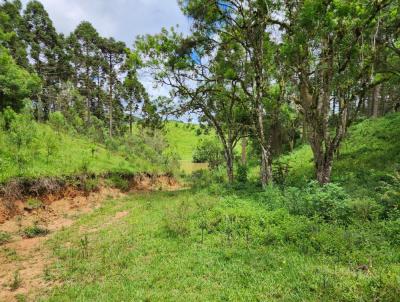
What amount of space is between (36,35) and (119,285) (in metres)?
39.3

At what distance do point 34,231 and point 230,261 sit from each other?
7.82 meters

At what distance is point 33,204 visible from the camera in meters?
12.6

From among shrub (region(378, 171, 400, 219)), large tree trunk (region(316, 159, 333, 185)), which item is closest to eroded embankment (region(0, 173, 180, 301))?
shrub (region(378, 171, 400, 219))

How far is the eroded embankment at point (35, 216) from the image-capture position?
712 centimetres

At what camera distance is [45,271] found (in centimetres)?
745

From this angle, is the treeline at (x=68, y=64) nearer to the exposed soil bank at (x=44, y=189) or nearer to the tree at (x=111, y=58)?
the tree at (x=111, y=58)

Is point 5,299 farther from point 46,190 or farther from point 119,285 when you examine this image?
point 46,190

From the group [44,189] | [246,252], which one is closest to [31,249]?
[44,189]

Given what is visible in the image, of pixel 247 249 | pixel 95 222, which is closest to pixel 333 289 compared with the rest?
pixel 247 249

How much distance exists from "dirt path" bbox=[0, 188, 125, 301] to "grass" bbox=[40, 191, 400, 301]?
468 millimetres

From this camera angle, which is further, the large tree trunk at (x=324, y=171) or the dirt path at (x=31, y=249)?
the large tree trunk at (x=324, y=171)

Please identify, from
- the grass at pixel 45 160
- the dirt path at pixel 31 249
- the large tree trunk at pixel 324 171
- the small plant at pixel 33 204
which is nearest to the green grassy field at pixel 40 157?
the grass at pixel 45 160

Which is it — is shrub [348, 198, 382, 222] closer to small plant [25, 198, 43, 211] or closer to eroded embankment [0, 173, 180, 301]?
eroded embankment [0, 173, 180, 301]

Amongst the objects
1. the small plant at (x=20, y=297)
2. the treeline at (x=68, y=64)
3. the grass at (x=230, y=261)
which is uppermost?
the treeline at (x=68, y=64)
